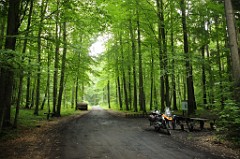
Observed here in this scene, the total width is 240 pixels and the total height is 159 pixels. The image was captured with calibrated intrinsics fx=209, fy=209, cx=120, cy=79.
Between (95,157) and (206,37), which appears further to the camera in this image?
(206,37)

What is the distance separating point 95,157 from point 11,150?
319cm

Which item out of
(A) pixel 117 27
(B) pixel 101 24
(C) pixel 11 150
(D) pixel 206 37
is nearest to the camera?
(C) pixel 11 150

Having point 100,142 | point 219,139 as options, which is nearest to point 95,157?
point 100,142

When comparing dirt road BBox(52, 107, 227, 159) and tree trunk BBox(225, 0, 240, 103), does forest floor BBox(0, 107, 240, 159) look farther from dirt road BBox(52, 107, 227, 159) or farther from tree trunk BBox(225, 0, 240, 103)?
tree trunk BBox(225, 0, 240, 103)

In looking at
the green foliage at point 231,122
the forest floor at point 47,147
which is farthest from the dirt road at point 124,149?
the green foliage at point 231,122

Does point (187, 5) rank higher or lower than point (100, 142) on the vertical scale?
higher

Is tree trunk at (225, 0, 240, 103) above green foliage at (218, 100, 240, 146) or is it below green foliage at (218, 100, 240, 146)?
above

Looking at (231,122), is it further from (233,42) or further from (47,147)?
(47,147)

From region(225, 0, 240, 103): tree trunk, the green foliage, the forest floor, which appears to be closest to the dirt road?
the forest floor

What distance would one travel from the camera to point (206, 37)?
17.3 meters

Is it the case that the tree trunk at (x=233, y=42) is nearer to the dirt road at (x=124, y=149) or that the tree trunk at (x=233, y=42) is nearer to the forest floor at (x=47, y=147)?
the forest floor at (x=47, y=147)

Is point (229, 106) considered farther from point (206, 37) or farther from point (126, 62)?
point (126, 62)

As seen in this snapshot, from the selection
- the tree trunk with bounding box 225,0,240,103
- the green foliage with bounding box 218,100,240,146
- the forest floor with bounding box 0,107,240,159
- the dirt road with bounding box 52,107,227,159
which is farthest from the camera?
the tree trunk with bounding box 225,0,240,103

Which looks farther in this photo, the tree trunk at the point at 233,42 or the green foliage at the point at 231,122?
the tree trunk at the point at 233,42
